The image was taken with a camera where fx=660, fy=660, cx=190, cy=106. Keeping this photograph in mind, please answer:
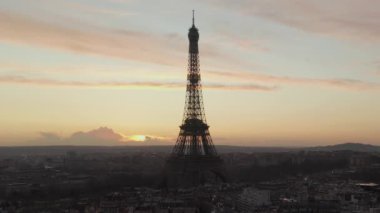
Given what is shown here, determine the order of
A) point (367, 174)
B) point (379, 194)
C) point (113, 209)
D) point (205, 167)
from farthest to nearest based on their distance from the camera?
point (367, 174) → point (205, 167) → point (379, 194) → point (113, 209)

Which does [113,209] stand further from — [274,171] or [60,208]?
[274,171]

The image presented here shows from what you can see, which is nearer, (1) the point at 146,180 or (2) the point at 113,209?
(2) the point at 113,209

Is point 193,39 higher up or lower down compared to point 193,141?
higher up

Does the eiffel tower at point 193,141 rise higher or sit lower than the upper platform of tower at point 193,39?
lower

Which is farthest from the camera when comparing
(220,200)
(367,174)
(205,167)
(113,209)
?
(367,174)

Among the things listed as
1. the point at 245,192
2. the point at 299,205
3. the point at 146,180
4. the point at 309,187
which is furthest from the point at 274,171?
the point at 299,205

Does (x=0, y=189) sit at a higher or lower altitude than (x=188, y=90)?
lower
